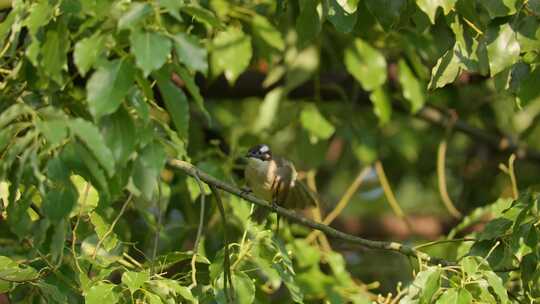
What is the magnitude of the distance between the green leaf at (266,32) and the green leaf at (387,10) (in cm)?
137

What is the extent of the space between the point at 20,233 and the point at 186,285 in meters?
0.85

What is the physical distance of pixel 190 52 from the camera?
294 centimetres

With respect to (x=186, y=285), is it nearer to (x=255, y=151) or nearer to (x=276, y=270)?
(x=276, y=270)

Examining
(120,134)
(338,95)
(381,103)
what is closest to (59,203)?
(120,134)

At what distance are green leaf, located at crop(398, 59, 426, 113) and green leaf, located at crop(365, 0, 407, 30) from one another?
188cm

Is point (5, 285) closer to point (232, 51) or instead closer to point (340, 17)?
point (340, 17)

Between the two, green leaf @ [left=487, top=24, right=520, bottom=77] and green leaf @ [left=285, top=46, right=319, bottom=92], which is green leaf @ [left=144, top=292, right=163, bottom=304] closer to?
green leaf @ [left=487, top=24, right=520, bottom=77]

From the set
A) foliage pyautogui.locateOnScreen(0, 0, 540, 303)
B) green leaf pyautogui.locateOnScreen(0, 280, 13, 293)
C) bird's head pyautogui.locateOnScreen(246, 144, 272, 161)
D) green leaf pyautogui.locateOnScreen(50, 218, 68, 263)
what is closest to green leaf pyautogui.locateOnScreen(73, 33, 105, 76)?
foliage pyautogui.locateOnScreen(0, 0, 540, 303)

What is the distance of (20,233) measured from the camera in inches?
127

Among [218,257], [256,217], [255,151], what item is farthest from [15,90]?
[255,151]

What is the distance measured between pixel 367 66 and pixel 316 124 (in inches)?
18.0

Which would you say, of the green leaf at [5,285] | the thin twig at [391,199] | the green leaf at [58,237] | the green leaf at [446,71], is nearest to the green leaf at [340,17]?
the green leaf at [446,71]

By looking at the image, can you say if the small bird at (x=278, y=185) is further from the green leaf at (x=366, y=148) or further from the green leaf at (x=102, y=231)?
the green leaf at (x=102, y=231)

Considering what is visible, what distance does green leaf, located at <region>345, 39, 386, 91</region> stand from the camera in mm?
5617
